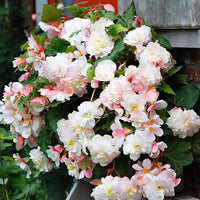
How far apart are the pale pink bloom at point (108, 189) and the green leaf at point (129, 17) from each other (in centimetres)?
68

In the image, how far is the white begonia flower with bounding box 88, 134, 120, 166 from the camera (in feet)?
5.01

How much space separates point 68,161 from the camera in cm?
171

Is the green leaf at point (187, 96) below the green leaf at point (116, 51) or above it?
below

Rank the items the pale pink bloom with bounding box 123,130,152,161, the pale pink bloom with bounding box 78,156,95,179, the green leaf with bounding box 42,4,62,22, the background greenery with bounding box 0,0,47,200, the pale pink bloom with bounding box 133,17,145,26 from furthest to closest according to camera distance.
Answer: the background greenery with bounding box 0,0,47,200 → the green leaf with bounding box 42,4,62,22 → the pale pink bloom with bounding box 133,17,145,26 → the pale pink bloom with bounding box 78,156,95,179 → the pale pink bloom with bounding box 123,130,152,161

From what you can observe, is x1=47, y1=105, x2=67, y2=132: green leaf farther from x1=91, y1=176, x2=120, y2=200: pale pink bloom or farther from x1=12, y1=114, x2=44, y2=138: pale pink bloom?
x1=91, y1=176, x2=120, y2=200: pale pink bloom

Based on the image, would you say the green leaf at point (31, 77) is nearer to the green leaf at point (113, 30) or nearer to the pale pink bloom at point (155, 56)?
the green leaf at point (113, 30)

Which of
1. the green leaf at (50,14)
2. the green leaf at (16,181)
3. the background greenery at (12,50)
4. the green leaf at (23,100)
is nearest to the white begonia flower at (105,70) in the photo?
the green leaf at (23,100)

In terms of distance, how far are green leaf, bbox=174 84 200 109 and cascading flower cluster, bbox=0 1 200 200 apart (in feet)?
0.17

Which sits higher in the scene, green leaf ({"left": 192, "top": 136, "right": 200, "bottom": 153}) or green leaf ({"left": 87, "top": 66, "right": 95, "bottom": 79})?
green leaf ({"left": 87, "top": 66, "right": 95, "bottom": 79})

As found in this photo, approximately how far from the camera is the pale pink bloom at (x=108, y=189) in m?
1.53

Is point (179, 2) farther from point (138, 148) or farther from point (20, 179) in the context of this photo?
point (20, 179)

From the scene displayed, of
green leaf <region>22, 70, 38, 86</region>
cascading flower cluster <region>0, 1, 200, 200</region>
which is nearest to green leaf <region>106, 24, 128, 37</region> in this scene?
cascading flower cluster <region>0, 1, 200, 200</region>

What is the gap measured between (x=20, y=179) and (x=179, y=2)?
1608 mm

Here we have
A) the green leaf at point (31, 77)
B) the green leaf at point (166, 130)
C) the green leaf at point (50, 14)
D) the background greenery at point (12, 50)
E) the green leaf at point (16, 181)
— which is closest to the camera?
the green leaf at point (166, 130)
